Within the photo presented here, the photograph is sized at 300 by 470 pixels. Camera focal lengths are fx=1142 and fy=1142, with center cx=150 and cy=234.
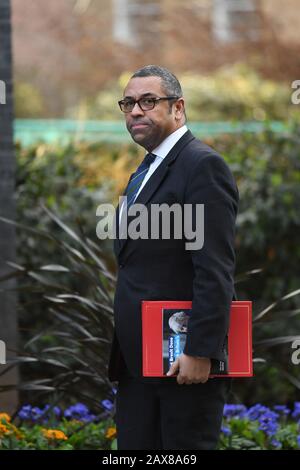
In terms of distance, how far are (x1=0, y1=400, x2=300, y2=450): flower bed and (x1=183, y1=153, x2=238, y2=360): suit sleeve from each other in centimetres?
144

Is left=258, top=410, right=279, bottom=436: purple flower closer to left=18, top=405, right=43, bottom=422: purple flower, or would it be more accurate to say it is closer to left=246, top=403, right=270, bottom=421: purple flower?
left=246, top=403, right=270, bottom=421: purple flower

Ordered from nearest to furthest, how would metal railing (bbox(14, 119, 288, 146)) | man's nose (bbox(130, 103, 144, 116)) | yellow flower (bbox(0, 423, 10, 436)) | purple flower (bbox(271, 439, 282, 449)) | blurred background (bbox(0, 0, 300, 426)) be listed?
man's nose (bbox(130, 103, 144, 116))
yellow flower (bbox(0, 423, 10, 436))
purple flower (bbox(271, 439, 282, 449))
blurred background (bbox(0, 0, 300, 426))
metal railing (bbox(14, 119, 288, 146))

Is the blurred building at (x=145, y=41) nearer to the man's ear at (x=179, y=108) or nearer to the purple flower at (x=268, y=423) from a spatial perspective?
the purple flower at (x=268, y=423)

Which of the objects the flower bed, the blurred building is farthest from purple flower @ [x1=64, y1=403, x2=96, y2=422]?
the blurred building

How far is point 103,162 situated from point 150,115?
5638mm

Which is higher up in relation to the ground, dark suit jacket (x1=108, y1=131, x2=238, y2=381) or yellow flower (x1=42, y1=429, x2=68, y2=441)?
dark suit jacket (x1=108, y1=131, x2=238, y2=381)

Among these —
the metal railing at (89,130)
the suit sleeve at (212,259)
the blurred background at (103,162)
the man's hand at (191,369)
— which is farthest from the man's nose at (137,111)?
the metal railing at (89,130)

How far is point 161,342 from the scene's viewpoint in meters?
3.52

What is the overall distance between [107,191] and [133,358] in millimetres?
3588

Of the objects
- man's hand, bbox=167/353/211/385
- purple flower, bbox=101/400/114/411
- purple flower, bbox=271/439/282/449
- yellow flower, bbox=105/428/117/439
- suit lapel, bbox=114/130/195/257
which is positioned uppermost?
suit lapel, bbox=114/130/195/257

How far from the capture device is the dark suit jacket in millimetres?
3447

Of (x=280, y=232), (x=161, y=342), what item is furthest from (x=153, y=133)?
(x=280, y=232)

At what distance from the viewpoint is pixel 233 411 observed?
5359 millimetres

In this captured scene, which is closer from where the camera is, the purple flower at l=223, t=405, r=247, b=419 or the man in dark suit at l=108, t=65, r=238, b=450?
the man in dark suit at l=108, t=65, r=238, b=450
